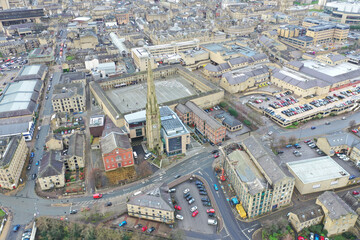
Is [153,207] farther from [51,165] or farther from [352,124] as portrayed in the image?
[352,124]

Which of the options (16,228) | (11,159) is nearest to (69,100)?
(11,159)

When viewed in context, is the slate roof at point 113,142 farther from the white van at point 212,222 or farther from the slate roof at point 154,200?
the white van at point 212,222

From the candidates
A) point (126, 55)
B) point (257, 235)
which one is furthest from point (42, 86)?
point (257, 235)

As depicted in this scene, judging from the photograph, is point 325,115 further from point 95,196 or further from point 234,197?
point 95,196

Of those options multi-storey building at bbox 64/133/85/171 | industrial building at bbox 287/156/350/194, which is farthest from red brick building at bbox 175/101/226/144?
multi-storey building at bbox 64/133/85/171

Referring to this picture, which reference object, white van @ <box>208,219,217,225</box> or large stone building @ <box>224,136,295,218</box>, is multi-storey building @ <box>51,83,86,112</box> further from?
white van @ <box>208,219,217,225</box>

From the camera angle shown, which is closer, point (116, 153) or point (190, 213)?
point (190, 213)
